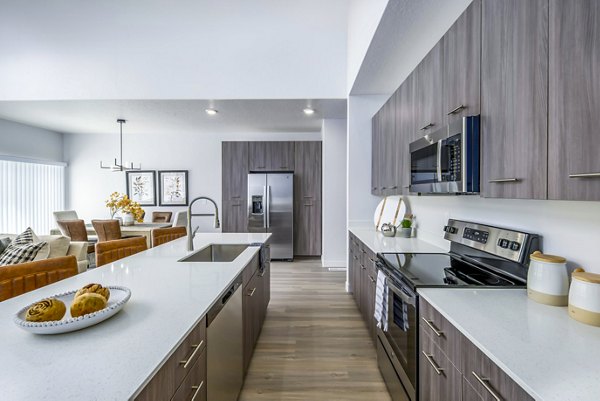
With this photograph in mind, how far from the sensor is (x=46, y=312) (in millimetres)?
906

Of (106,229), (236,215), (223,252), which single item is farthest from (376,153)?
(106,229)

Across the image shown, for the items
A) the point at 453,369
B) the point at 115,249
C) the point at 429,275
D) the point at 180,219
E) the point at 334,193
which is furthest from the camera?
the point at 180,219

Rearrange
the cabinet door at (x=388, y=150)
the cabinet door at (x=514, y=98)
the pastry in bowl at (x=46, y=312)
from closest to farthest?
the pastry in bowl at (x=46, y=312), the cabinet door at (x=514, y=98), the cabinet door at (x=388, y=150)

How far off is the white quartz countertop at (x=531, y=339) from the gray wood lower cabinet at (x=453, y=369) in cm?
5

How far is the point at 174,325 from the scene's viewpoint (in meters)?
0.99

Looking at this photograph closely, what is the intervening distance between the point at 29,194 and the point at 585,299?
25.3ft

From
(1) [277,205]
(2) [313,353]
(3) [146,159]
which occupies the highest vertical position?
(3) [146,159]

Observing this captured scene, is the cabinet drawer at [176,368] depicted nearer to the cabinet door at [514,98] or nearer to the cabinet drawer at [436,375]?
the cabinet drawer at [436,375]

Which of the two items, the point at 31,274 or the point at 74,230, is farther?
the point at 74,230

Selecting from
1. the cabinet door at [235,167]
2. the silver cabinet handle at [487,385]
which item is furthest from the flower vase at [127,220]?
the silver cabinet handle at [487,385]

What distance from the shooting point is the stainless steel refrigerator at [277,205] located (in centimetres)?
562

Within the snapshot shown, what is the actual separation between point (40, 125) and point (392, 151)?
21.7 ft

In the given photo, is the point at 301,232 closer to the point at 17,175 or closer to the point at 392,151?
the point at 392,151

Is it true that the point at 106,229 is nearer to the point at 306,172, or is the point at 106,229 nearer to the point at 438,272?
the point at 306,172
